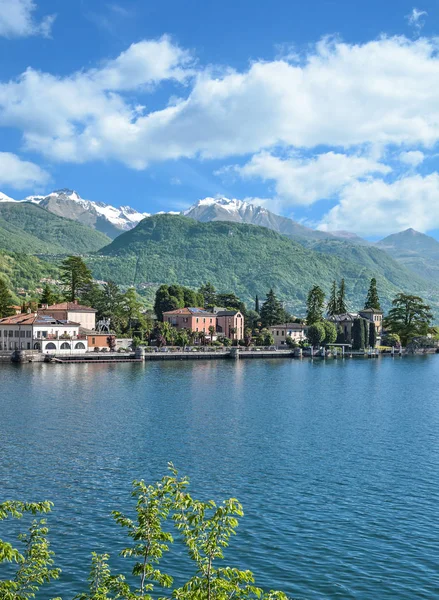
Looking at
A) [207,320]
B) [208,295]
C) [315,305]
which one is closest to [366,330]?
[315,305]

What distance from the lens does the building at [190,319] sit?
156250 mm

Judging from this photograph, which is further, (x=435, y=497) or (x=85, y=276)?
(x=85, y=276)

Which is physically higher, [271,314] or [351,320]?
[271,314]

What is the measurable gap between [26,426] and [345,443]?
25.5m

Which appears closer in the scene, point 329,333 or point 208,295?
point 329,333

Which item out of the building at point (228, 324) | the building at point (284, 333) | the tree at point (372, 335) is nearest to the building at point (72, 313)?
the building at point (228, 324)

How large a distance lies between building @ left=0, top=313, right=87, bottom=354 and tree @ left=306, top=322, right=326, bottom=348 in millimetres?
60245

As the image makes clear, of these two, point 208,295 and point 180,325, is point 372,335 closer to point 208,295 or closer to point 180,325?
point 208,295

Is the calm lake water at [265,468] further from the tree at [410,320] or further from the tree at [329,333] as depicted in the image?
the tree at [410,320]

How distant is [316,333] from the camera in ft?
522

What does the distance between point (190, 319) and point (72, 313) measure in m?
33.0

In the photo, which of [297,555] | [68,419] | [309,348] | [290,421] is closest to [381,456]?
[290,421]

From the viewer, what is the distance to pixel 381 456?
43.1m

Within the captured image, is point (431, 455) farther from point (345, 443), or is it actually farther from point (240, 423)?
point (240, 423)
